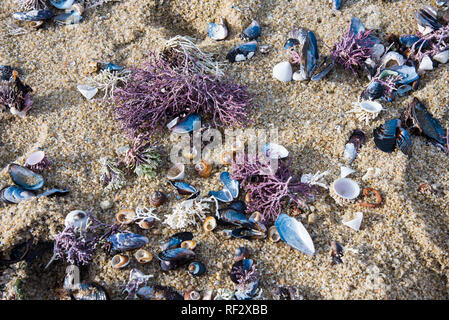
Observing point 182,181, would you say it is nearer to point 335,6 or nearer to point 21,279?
point 21,279

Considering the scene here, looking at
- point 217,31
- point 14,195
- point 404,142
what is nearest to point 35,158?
point 14,195

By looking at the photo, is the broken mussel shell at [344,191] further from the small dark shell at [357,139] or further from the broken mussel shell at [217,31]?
the broken mussel shell at [217,31]

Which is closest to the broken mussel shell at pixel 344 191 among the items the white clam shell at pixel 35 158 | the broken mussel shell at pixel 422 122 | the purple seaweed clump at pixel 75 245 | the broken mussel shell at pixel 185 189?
the broken mussel shell at pixel 422 122

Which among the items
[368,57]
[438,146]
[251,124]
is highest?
[368,57]

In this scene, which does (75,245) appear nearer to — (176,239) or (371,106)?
(176,239)

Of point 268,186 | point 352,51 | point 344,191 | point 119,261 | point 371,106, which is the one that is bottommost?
point 119,261
